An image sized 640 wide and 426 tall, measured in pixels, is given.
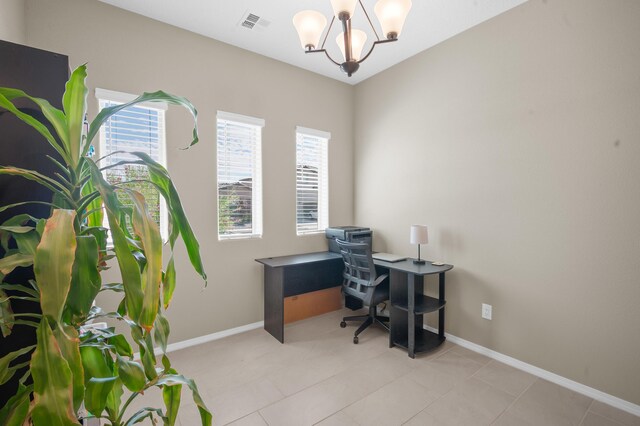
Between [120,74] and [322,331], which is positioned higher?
[120,74]

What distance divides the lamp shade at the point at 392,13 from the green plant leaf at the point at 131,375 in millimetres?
1851

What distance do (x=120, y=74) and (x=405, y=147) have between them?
278cm

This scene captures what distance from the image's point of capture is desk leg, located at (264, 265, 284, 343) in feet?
9.46

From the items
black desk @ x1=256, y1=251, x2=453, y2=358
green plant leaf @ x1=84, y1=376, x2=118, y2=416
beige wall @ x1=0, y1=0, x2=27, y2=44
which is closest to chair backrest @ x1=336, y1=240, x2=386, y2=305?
black desk @ x1=256, y1=251, x2=453, y2=358

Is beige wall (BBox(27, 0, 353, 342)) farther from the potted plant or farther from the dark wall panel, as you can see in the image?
the potted plant

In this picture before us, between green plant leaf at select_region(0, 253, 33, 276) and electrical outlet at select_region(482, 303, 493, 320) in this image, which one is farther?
electrical outlet at select_region(482, 303, 493, 320)

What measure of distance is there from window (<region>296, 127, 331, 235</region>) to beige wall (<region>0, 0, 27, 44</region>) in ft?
7.58

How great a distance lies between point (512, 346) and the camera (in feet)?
8.10

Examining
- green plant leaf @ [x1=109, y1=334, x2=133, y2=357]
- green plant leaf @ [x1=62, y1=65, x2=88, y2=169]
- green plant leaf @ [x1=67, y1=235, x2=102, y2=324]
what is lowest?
green plant leaf @ [x1=109, y1=334, x2=133, y2=357]

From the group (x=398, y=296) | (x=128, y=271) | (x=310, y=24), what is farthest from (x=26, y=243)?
(x=398, y=296)

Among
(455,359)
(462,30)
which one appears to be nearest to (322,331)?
(455,359)

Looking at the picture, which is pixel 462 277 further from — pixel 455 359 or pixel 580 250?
pixel 580 250

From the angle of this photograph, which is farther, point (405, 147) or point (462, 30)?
point (405, 147)

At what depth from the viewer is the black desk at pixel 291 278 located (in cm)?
291
